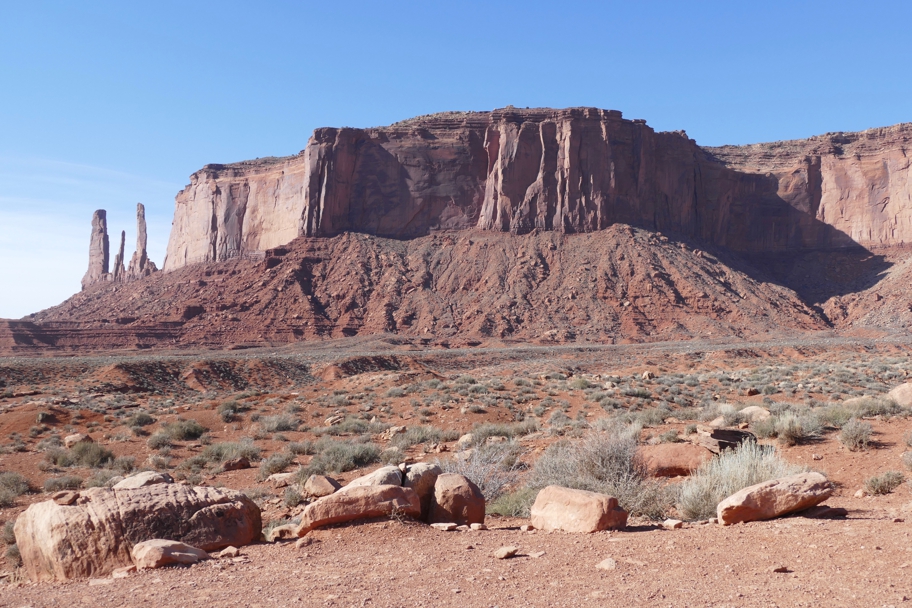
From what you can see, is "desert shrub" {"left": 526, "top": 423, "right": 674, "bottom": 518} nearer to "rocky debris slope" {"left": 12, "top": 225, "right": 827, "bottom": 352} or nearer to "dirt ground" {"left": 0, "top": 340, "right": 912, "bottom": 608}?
"dirt ground" {"left": 0, "top": 340, "right": 912, "bottom": 608}

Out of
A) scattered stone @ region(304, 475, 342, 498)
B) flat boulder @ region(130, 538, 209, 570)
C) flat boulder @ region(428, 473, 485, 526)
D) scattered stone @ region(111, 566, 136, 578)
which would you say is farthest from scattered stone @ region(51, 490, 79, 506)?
flat boulder @ region(428, 473, 485, 526)

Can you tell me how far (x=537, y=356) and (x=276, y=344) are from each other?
86.8ft

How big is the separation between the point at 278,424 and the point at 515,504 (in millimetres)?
11897

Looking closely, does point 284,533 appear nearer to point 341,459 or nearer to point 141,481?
point 141,481

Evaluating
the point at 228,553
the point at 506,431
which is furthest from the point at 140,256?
the point at 228,553

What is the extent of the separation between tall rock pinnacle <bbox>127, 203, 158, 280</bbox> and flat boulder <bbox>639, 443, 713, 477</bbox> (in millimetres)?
112935

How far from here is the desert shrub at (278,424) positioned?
19.1m

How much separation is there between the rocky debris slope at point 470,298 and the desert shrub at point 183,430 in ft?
140

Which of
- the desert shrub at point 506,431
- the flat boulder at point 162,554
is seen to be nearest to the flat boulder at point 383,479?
the flat boulder at point 162,554

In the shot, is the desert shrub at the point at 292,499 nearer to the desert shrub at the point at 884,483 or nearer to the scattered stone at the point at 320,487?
the scattered stone at the point at 320,487

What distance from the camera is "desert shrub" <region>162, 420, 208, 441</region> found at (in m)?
18.4

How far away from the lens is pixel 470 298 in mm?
69250

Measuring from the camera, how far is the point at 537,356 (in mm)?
49219

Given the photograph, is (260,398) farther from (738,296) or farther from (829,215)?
(829,215)
